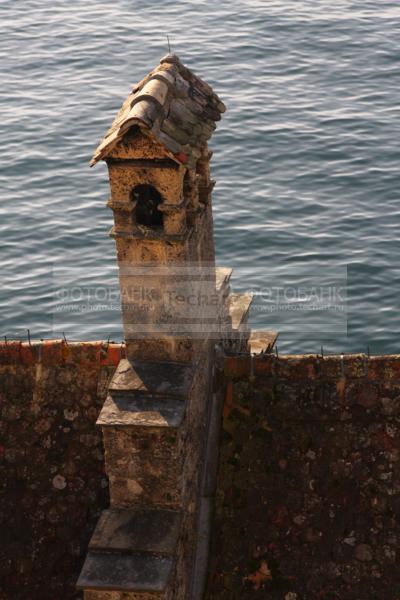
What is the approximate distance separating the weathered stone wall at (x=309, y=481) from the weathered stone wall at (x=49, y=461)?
1713mm

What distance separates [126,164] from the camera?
471 inches

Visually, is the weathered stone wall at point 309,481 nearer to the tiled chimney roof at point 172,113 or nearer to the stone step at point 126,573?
the stone step at point 126,573

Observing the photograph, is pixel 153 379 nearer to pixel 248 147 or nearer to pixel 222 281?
pixel 222 281

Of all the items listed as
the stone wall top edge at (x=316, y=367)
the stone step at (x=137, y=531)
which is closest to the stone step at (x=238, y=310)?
the stone wall top edge at (x=316, y=367)

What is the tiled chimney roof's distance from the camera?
1156 cm

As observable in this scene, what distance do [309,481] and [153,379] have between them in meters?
2.50

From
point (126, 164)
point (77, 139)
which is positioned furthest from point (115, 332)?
point (126, 164)

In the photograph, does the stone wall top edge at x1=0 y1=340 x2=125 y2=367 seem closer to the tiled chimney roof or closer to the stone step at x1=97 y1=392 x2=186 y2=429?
the stone step at x1=97 y1=392 x2=186 y2=429

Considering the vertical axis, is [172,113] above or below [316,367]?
above

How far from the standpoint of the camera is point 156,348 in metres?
12.8

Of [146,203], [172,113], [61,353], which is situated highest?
[172,113]

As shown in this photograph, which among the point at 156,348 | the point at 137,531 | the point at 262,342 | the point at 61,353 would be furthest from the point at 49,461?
the point at 262,342

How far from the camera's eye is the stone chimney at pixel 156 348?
469 inches

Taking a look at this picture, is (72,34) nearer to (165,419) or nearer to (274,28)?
(274,28)
